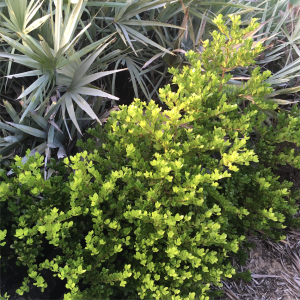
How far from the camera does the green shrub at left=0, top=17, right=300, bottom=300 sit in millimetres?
1060

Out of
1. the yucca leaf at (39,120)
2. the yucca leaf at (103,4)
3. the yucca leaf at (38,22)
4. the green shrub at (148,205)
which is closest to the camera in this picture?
the green shrub at (148,205)

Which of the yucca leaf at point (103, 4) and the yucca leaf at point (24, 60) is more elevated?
the yucca leaf at point (103, 4)

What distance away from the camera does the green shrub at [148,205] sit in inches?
41.7

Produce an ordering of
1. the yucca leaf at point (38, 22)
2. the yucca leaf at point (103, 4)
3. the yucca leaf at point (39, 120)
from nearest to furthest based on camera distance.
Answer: the yucca leaf at point (38, 22) → the yucca leaf at point (39, 120) → the yucca leaf at point (103, 4)

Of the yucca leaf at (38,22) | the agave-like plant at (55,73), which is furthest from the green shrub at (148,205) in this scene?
the yucca leaf at (38,22)

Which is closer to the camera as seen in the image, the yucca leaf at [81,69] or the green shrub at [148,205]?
the green shrub at [148,205]

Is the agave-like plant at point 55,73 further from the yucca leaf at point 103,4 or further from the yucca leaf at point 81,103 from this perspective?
the yucca leaf at point 103,4

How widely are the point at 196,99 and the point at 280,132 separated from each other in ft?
2.30

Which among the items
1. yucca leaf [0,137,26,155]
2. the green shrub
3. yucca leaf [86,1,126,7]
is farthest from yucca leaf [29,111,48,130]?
yucca leaf [86,1,126,7]

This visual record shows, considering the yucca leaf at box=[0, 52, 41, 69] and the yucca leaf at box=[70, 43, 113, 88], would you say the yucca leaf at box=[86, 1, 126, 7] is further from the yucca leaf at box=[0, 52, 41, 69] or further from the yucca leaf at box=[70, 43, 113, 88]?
the yucca leaf at box=[0, 52, 41, 69]

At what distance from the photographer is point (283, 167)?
210 cm

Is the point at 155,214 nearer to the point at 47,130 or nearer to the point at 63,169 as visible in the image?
the point at 63,169

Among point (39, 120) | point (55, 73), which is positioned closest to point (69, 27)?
point (55, 73)

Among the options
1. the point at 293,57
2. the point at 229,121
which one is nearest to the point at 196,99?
the point at 229,121
